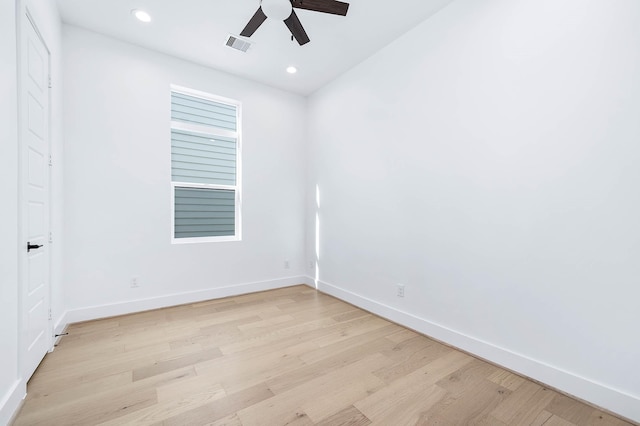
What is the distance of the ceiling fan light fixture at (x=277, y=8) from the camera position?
2000mm

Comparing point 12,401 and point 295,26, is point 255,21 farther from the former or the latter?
point 12,401

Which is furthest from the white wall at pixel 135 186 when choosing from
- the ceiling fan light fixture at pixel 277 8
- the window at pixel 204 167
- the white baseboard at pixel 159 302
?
the ceiling fan light fixture at pixel 277 8

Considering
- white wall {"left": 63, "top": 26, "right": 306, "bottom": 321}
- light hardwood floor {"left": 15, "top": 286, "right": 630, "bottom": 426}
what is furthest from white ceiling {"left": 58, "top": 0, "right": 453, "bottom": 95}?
light hardwood floor {"left": 15, "top": 286, "right": 630, "bottom": 426}

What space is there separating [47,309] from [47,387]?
0.70 meters

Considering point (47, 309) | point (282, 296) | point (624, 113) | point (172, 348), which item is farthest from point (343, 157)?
point (47, 309)

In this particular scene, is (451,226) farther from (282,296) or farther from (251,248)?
(251,248)

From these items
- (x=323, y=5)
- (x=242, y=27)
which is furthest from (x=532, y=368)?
(x=242, y=27)

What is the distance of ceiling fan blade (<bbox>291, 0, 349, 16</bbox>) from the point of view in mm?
2136

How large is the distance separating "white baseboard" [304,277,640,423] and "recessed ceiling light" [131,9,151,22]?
3.84m

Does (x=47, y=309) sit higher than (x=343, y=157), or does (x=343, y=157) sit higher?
(x=343, y=157)

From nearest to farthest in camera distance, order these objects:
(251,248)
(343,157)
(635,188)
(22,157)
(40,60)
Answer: (635,188), (22,157), (40,60), (343,157), (251,248)

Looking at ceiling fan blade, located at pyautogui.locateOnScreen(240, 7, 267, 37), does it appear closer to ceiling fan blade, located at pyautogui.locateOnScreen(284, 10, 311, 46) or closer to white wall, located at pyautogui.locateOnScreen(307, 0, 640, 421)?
ceiling fan blade, located at pyautogui.locateOnScreen(284, 10, 311, 46)

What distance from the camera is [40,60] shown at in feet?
6.98

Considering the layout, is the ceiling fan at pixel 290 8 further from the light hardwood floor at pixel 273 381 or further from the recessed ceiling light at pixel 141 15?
the light hardwood floor at pixel 273 381
